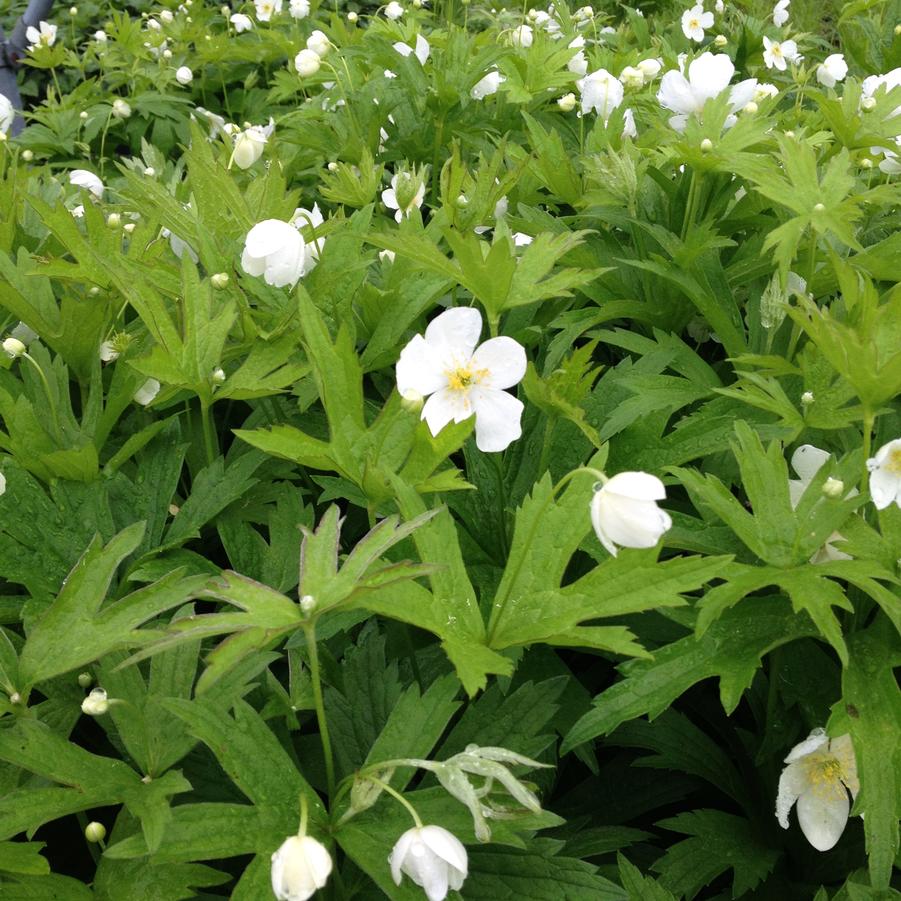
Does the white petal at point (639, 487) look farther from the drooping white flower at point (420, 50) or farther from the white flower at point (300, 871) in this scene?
the drooping white flower at point (420, 50)

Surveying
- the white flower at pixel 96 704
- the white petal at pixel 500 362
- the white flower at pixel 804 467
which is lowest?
the white flower at pixel 96 704

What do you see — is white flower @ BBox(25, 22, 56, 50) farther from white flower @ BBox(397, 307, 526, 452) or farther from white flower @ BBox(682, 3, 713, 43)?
white flower @ BBox(397, 307, 526, 452)

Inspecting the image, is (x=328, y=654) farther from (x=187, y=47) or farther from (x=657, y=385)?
(x=187, y=47)

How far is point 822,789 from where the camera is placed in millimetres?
1309

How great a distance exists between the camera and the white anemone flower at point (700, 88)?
1968 mm

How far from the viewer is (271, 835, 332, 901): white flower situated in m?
0.91

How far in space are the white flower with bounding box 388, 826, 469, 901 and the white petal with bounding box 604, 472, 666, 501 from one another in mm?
435

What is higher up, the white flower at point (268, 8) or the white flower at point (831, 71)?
the white flower at point (831, 71)

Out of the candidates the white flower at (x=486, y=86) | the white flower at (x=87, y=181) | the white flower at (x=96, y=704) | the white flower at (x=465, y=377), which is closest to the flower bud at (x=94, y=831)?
the white flower at (x=96, y=704)

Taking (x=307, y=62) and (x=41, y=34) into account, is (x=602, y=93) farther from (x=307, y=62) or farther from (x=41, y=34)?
(x=41, y=34)

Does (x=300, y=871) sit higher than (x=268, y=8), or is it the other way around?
(x=300, y=871)

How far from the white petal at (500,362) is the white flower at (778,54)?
2.60 meters

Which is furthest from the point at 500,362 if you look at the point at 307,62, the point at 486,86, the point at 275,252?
the point at 307,62

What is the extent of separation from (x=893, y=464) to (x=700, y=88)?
1.15 m
